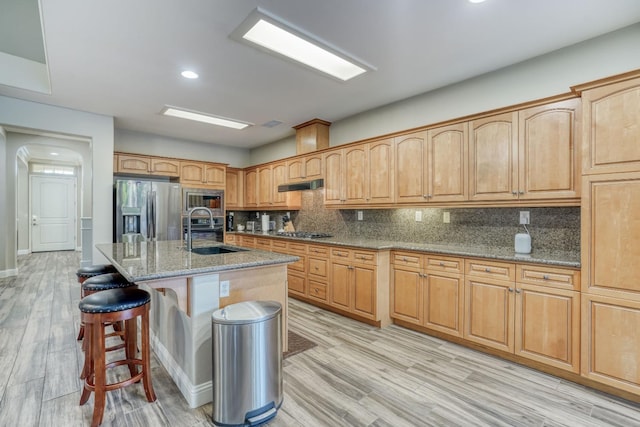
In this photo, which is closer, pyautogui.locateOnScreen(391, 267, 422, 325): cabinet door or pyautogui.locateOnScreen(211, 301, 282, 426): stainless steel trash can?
pyautogui.locateOnScreen(211, 301, 282, 426): stainless steel trash can

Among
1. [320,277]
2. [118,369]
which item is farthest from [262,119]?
[118,369]

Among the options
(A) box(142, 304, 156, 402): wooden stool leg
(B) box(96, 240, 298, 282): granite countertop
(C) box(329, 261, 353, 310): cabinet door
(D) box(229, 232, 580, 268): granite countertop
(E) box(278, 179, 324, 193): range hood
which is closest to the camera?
(B) box(96, 240, 298, 282): granite countertop

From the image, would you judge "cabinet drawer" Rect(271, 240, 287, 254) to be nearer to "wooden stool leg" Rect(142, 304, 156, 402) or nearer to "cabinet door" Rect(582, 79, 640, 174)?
"wooden stool leg" Rect(142, 304, 156, 402)

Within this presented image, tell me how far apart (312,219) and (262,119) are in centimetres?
184

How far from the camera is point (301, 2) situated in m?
2.05

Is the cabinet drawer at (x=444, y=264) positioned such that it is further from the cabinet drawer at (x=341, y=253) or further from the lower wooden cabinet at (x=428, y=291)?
the cabinet drawer at (x=341, y=253)

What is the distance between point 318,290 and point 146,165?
146 inches

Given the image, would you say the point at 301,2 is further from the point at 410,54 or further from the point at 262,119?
the point at 262,119

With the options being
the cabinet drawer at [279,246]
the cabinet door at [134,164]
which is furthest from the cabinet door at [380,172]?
the cabinet door at [134,164]

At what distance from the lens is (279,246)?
190 inches

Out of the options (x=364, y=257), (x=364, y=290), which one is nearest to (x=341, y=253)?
(x=364, y=257)

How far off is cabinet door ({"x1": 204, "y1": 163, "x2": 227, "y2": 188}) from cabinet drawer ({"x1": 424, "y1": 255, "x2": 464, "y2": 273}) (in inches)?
172

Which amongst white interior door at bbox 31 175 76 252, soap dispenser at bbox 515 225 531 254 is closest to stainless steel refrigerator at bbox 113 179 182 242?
soap dispenser at bbox 515 225 531 254

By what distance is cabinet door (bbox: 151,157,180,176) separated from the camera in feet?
17.5
